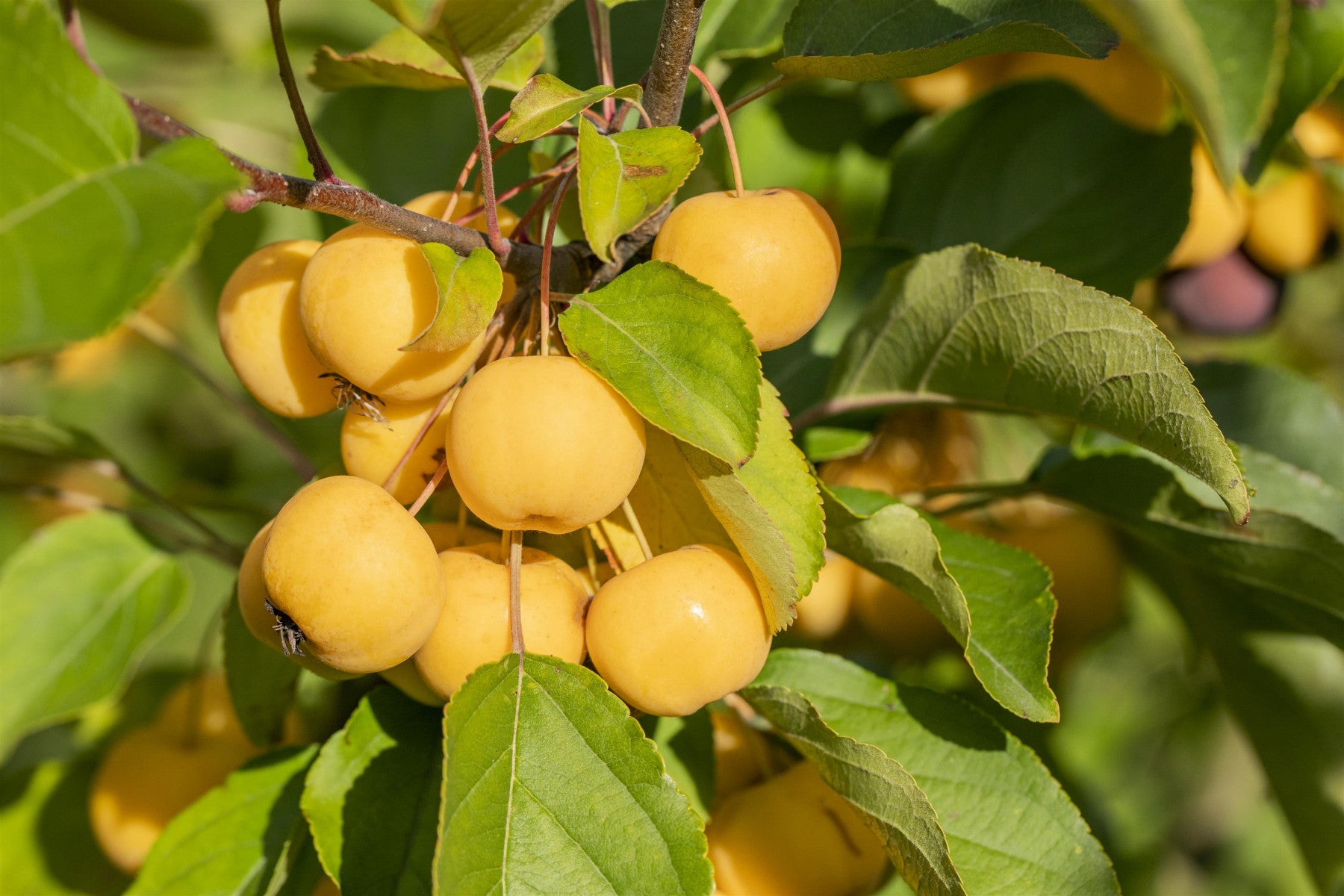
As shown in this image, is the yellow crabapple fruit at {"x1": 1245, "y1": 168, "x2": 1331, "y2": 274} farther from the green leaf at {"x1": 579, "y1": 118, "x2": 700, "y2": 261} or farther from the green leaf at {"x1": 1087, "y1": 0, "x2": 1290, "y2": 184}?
the green leaf at {"x1": 579, "y1": 118, "x2": 700, "y2": 261}

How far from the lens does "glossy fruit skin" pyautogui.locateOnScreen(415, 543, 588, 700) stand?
32.4 inches

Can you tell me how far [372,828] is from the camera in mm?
965

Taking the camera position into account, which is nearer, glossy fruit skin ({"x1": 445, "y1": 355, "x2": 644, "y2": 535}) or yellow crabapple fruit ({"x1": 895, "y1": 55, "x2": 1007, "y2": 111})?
glossy fruit skin ({"x1": 445, "y1": 355, "x2": 644, "y2": 535})

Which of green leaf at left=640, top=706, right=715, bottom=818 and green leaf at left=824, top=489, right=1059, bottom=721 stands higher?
green leaf at left=824, top=489, right=1059, bottom=721

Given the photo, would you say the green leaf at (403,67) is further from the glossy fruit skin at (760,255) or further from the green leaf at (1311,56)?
the green leaf at (1311,56)

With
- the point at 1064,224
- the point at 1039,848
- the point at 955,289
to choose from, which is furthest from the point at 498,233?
the point at 1064,224

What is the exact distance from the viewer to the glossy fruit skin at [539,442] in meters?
0.72

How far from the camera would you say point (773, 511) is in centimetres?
82

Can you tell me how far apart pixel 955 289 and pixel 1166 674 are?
263cm

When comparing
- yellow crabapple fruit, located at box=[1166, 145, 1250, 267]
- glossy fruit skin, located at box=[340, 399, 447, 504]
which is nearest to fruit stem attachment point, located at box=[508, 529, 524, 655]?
glossy fruit skin, located at box=[340, 399, 447, 504]

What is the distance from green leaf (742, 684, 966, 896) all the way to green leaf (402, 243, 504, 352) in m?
0.45

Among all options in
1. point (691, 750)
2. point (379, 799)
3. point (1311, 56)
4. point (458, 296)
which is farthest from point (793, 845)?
point (1311, 56)

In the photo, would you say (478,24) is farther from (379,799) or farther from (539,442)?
(379,799)

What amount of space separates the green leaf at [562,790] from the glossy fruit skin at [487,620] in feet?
0.07
